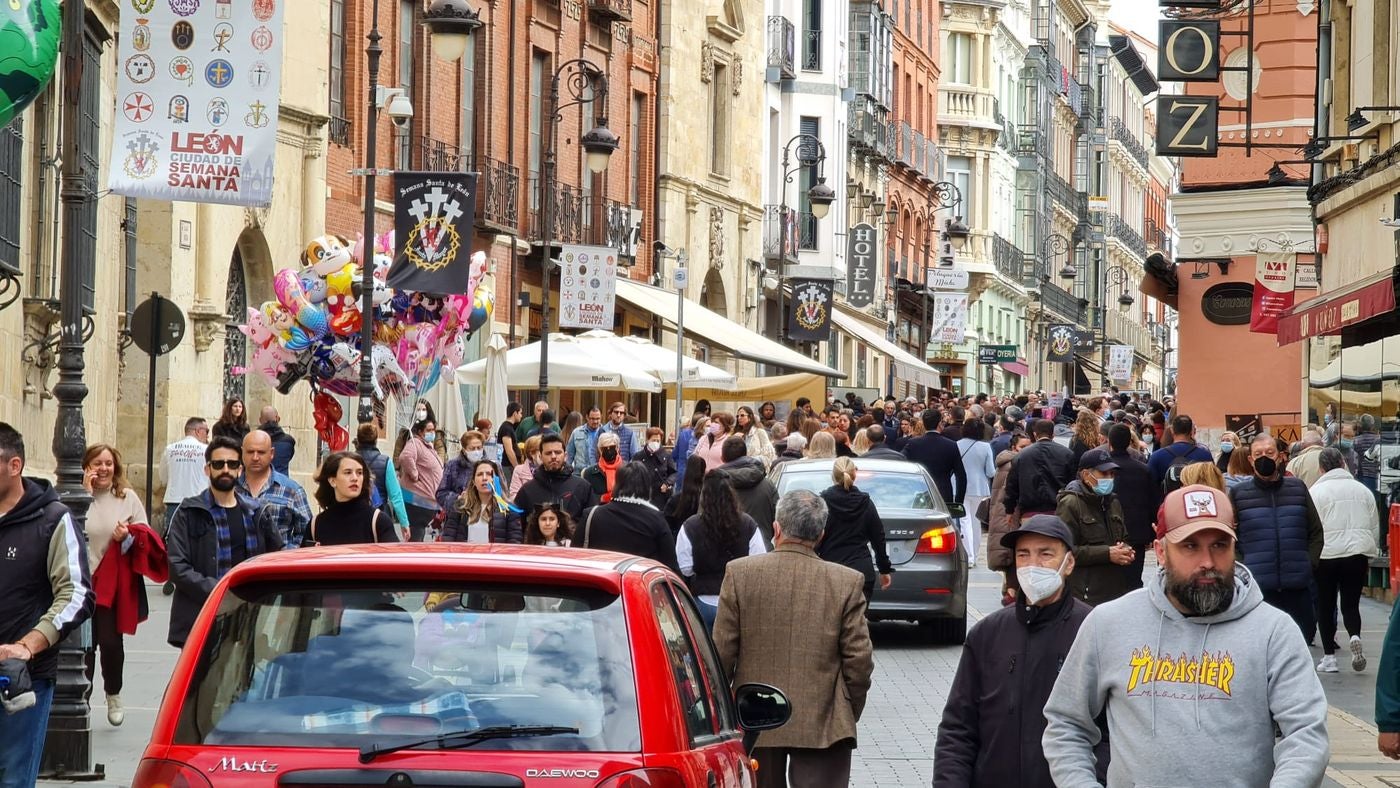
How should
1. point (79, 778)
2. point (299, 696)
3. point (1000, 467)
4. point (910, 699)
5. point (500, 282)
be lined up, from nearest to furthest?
point (299, 696) < point (79, 778) < point (910, 699) < point (1000, 467) < point (500, 282)

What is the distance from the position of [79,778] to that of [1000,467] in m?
12.4

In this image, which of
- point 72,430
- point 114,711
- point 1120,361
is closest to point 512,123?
point 114,711

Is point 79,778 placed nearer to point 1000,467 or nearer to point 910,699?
point 910,699

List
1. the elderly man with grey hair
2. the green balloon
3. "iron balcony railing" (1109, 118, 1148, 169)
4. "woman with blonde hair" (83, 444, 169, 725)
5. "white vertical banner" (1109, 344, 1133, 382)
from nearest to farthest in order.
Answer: the green balloon → the elderly man with grey hair → "woman with blonde hair" (83, 444, 169, 725) → "white vertical banner" (1109, 344, 1133, 382) → "iron balcony railing" (1109, 118, 1148, 169)

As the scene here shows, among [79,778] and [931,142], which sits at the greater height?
[931,142]

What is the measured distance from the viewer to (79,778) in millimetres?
11141

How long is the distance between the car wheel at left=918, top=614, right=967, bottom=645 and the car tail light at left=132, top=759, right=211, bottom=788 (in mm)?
13206

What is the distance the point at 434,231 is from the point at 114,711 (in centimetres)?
1206

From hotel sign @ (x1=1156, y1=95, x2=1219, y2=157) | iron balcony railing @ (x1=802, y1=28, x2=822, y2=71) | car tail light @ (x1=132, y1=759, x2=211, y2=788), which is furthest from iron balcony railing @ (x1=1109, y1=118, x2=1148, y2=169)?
car tail light @ (x1=132, y1=759, x2=211, y2=788)

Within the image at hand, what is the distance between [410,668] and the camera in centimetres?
567

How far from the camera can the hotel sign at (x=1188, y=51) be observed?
27.5 meters

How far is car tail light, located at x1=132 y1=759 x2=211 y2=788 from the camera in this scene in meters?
5.45

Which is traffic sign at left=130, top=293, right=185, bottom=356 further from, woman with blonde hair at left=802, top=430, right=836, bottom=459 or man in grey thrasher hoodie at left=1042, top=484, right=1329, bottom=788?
man in grey thrasher hoodie at left=1042, top=484, right=1329, bottom=788

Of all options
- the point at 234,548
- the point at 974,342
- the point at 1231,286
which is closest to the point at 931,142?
the point at 974,342
